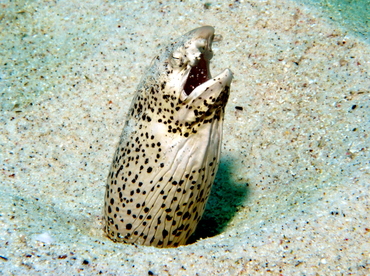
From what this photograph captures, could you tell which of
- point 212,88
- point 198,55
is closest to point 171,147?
point 212,88

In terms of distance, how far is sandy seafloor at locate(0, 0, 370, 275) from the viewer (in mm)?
2000

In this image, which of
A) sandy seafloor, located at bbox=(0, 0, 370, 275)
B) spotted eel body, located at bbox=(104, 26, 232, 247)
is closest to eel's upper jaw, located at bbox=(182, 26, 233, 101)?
spotted eel body, located at bbox=(104, 26, 232, 247)

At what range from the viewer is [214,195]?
3395mm

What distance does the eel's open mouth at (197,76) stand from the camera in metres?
2.30

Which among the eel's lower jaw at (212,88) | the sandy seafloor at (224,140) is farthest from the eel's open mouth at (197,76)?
the sandy seafloor at (224,140)

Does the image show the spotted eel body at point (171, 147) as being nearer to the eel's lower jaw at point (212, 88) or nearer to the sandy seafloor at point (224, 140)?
the eel's lower jaw at point (212, 88)

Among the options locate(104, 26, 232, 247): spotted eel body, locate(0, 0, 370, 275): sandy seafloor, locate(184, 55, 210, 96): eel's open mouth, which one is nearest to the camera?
locate(0, 0, 370, 275): sandy seafloor

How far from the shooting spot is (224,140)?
3729 millimetres

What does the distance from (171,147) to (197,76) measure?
0.53 m

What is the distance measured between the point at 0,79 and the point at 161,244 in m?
3.14

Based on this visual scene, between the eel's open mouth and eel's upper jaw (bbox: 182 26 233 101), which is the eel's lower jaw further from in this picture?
the eel's open mouth

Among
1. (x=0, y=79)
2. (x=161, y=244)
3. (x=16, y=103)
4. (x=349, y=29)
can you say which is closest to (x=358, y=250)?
(x=161, y=244)

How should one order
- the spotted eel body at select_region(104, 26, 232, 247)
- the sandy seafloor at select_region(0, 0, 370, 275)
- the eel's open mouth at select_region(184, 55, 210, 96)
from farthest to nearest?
the eel's open mouth at select_region(184, 55, 210, 96), the spotted eel body at select_region(104, 26, 232, 247), the sandy seafloor at select_region(0, 0, 370, 275)

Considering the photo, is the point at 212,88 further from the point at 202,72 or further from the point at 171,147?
the point at 171,147
